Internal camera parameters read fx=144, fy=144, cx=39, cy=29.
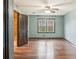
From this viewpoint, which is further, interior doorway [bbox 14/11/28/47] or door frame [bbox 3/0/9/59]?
interior doorway [bbox 14/11/28/47]

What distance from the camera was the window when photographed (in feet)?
51.2

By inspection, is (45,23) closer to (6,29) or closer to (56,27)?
(56,27)

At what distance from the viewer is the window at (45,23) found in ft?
51.2

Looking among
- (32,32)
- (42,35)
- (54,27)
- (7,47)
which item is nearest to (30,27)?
(32,32)

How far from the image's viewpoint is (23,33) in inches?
399

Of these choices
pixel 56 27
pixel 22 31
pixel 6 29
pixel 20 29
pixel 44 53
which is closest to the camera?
pixel 6 29

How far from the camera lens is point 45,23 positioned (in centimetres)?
1576

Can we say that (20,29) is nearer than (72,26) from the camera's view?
Yes

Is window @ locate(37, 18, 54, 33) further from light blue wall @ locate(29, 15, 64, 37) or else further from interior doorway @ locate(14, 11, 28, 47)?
interior doorway @ locate(14, 11, 28, 47)

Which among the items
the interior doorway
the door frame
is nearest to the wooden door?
the interior doorway

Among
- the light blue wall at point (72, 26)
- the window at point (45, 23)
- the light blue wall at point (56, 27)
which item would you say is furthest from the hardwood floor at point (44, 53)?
the window at point (45, 23)

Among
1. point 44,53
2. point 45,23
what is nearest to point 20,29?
point 44,53

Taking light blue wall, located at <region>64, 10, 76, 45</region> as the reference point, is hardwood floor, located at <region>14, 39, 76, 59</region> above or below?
below

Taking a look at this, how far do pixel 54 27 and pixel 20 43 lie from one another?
22.2 ft
